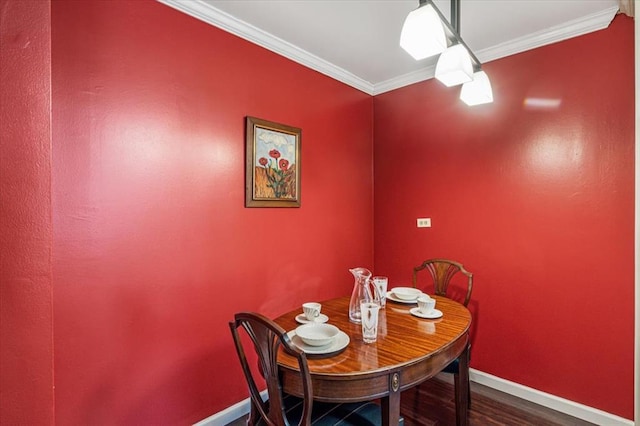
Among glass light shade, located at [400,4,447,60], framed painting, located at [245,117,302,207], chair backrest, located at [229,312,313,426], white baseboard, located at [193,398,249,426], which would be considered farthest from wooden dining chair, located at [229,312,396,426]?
glass light shade, located at [400,4,447,60]

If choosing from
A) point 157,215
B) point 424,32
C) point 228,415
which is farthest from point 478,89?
point 228,415

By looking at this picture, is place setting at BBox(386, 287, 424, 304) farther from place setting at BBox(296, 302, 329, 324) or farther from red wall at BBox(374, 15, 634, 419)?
red wall at BBox(374, 15, 634, 419)

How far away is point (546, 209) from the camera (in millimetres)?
2250

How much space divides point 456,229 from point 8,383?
2.70 metres

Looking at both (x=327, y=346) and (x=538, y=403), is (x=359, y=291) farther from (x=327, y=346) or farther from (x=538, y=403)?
(x=538, y=403)

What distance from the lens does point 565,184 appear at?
217 centimetres

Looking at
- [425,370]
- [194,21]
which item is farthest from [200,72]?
[425,370]

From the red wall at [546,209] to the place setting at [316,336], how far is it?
158cm

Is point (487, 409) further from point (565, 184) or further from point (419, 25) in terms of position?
point (419, 25)

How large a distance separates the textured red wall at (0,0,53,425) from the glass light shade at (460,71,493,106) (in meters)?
1.88

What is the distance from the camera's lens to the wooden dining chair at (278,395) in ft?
3.56

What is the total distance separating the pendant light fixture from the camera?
1343mm

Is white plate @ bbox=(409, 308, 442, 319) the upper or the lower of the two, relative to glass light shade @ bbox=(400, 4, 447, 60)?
lower

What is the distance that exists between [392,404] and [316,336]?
396 millimetres
